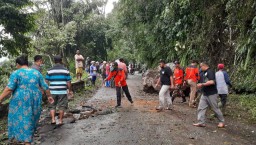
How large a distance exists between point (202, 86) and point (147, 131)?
6.85 ft

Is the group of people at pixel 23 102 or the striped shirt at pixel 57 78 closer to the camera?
the group of people at pixel 23 102

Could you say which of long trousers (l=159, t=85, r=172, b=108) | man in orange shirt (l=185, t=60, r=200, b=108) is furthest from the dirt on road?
man in orange shirt (l=185, t=60, r=200, b=108)

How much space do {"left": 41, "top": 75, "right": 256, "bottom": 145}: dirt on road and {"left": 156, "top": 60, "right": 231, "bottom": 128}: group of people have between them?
1.77ft

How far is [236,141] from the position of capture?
7234 mm

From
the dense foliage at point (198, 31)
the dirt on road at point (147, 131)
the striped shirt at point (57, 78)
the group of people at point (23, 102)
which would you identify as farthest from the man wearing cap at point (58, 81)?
the dense foliage at point (198, 31)

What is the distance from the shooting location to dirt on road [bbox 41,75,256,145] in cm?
699

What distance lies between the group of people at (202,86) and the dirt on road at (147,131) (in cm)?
54

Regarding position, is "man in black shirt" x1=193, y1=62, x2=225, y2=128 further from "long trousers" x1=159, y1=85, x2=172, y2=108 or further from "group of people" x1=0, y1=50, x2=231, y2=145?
"long trousers" x1=159, y1=85, x2=172, y2=108

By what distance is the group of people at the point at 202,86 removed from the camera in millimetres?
8484

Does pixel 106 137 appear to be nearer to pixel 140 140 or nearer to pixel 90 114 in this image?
pixel 140 140

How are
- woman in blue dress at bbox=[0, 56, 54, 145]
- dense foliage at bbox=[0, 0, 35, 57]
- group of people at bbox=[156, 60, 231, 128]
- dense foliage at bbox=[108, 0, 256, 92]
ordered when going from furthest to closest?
dense foliage at bbox=[0, 0, 35, 57] < dense foliage at bbox=[108, 0, 256, 92] < group of people at bbox=[156, 60, 231, 128] < woman in blue dress at bbox=[0, 56, 54, 145]

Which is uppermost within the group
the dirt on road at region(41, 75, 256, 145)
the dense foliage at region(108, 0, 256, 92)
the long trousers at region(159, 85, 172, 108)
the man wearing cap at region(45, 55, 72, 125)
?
the dense foliage at region(108, 0, 256, 92)

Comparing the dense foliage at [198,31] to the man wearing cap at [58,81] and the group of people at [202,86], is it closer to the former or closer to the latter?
the group of people at [202,86]

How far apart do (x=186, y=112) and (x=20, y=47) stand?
7.91 metres
